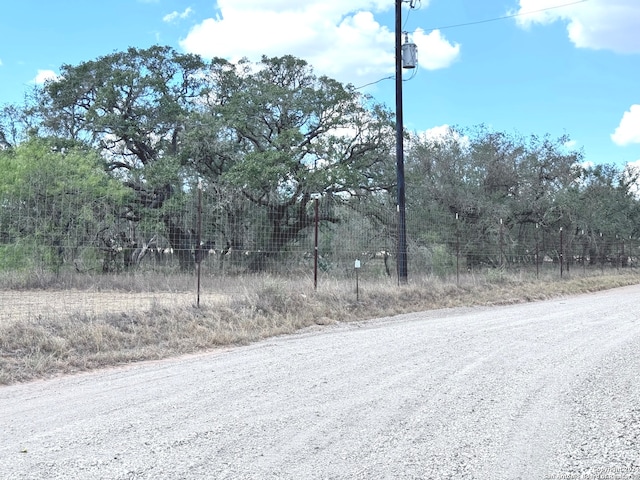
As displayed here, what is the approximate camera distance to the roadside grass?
24.3ft

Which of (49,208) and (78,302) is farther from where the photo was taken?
(49,208)

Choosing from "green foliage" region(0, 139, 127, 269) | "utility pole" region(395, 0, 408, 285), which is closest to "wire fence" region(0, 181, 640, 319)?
"green foliage" region(0, 139, 127, 269)

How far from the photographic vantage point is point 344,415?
15.8 ft

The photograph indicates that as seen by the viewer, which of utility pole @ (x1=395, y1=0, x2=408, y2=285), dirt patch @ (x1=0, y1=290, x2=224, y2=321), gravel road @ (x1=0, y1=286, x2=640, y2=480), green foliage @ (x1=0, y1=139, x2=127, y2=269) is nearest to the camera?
gravel road @ (x1=0, y1=286, x2=640, y2=480)

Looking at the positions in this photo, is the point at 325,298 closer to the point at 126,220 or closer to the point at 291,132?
the point at 126,220

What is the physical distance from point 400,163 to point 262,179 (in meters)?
6.47

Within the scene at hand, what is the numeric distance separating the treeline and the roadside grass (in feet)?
6.78

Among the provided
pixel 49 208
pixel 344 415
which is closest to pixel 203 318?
pixel 344 415

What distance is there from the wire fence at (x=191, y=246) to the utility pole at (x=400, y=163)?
672 mm

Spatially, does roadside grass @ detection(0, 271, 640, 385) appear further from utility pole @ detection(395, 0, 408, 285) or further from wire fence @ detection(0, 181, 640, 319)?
utility pole @ detection(395, 0, 408, 285)

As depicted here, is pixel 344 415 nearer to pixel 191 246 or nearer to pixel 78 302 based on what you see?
pixel 78 302

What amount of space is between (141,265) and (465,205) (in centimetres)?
1421

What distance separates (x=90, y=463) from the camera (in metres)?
3.81

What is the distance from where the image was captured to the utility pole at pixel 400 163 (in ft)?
52.4
